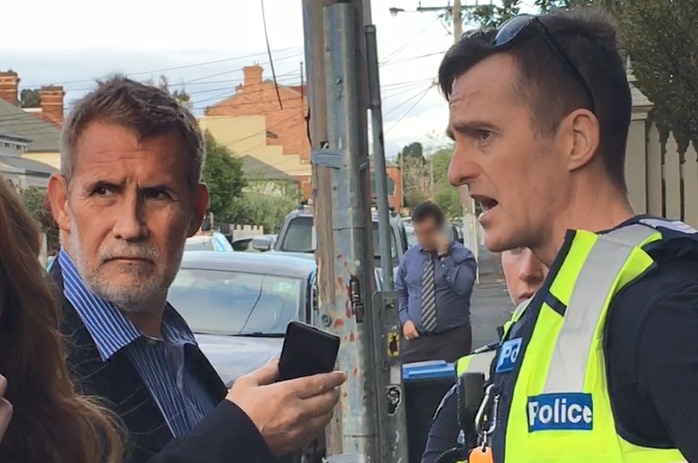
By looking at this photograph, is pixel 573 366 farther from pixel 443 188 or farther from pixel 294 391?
pixel 443 188

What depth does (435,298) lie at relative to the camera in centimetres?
795

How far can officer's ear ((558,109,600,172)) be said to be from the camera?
1.91 meters

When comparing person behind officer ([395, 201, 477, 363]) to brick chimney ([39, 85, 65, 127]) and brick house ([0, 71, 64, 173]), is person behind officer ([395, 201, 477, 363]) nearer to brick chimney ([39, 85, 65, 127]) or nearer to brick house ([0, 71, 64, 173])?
brick house ([0, 71, 64, 173])

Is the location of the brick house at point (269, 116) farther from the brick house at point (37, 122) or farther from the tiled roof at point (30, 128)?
the tiled roof at point (30, 128)

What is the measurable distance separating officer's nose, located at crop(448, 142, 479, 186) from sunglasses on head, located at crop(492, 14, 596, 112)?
0.23 meters

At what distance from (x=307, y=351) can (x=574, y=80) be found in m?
0.76

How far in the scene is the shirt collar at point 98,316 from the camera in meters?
1.98

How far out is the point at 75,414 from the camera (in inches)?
67.2

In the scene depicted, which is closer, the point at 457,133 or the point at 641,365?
the point at 641,365

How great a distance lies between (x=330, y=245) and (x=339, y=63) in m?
0.79

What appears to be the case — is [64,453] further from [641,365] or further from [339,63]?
[339,63]

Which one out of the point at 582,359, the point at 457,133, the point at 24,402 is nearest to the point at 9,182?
the point at 24,402

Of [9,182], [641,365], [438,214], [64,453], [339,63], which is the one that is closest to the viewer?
[641,365]

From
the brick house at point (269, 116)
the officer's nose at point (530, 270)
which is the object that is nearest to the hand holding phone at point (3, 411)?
the officer's nose at point (530, 270)
